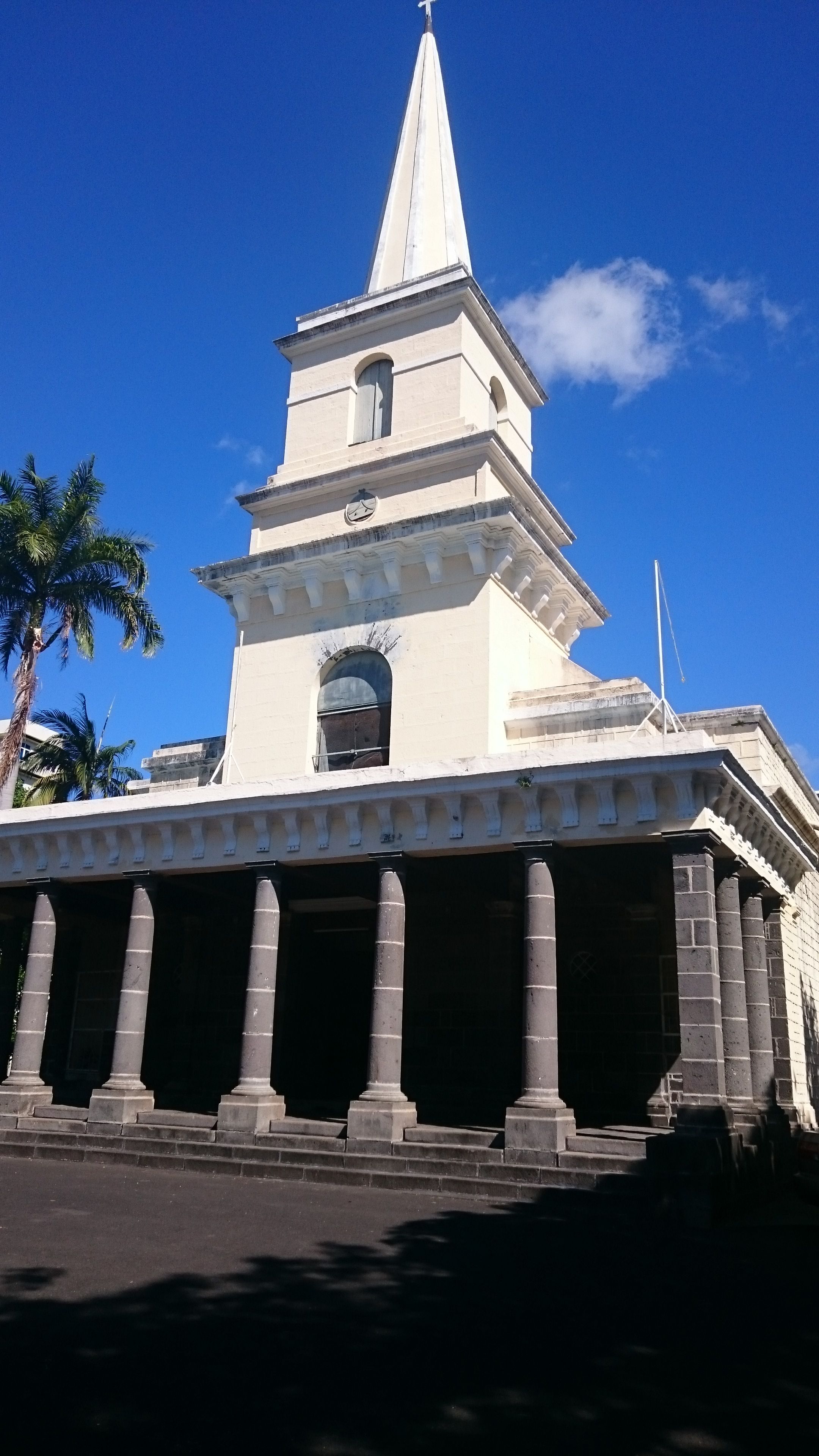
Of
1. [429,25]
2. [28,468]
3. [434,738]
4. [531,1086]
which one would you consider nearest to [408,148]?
[429,25]

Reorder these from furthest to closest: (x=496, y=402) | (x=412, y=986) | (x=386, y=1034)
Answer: (x=496, y=402) < (x=412, y=986) < (x=386, y=1034)

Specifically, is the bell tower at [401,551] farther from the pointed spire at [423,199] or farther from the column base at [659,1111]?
the column base at [659,1111]

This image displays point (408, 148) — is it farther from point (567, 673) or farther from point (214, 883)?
point (214, 883)

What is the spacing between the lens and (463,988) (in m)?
17.1

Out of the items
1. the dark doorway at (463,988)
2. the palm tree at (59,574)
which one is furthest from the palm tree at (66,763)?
the dark doorway at (463,988)

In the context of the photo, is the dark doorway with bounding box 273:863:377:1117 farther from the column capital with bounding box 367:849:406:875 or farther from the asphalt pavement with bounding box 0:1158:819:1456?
the asphalt pavement with bounding box 0:1158:819:1456

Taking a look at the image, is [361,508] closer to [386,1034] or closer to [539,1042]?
[386,1034]

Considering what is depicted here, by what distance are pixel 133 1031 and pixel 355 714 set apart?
257 inches

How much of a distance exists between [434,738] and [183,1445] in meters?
13.5

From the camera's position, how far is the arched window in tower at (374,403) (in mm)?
21031

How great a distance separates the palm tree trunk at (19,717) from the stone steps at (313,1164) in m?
9.73

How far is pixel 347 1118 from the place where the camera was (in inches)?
541

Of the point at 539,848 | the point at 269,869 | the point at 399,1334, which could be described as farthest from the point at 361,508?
the point at 399,1334

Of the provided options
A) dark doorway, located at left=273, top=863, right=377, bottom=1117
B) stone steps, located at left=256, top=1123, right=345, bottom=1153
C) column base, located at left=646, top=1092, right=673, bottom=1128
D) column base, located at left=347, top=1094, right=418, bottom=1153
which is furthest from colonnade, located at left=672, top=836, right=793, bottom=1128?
dark doorway, located at left=273, top=863, right=377, bottom=1117
